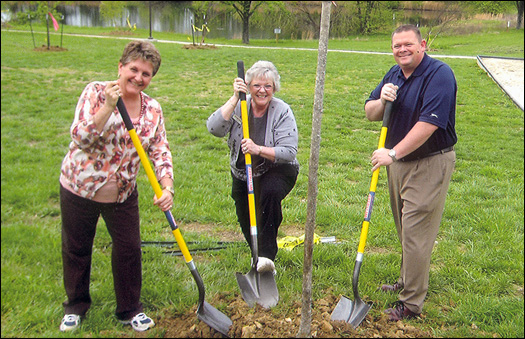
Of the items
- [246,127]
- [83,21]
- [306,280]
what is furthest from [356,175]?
[83,21]

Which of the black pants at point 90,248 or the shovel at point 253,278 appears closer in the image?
the black pants at point 90,248

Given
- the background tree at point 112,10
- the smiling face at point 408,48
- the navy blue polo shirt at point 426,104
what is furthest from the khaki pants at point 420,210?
the background tree at point 112,10

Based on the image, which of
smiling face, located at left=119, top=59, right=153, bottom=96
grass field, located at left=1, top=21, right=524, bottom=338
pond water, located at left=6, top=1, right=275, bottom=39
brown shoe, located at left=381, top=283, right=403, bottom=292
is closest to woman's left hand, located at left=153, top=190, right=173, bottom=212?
smiling face, located at left=119, top=59, right=153, bottom=96

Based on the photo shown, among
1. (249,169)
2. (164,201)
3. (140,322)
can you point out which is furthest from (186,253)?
(249,169)

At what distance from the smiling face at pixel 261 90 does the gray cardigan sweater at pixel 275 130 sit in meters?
0.10

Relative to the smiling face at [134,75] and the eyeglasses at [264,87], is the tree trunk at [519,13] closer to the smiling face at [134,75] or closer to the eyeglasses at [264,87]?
the eyeglasses at [264,87]

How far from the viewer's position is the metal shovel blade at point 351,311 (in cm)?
305

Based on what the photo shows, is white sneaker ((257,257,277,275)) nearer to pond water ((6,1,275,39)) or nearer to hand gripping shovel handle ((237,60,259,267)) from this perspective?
hand gripping shovel handle ((237,60,259,267))

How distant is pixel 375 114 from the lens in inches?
131

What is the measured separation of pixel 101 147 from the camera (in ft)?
8.55

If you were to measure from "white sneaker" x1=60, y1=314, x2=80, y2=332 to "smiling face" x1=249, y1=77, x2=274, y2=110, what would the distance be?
76.6 inches

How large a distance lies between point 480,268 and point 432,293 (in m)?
0.58

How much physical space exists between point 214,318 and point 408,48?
216 centimetres

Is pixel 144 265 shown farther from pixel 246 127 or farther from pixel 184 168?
pixel 184 168
